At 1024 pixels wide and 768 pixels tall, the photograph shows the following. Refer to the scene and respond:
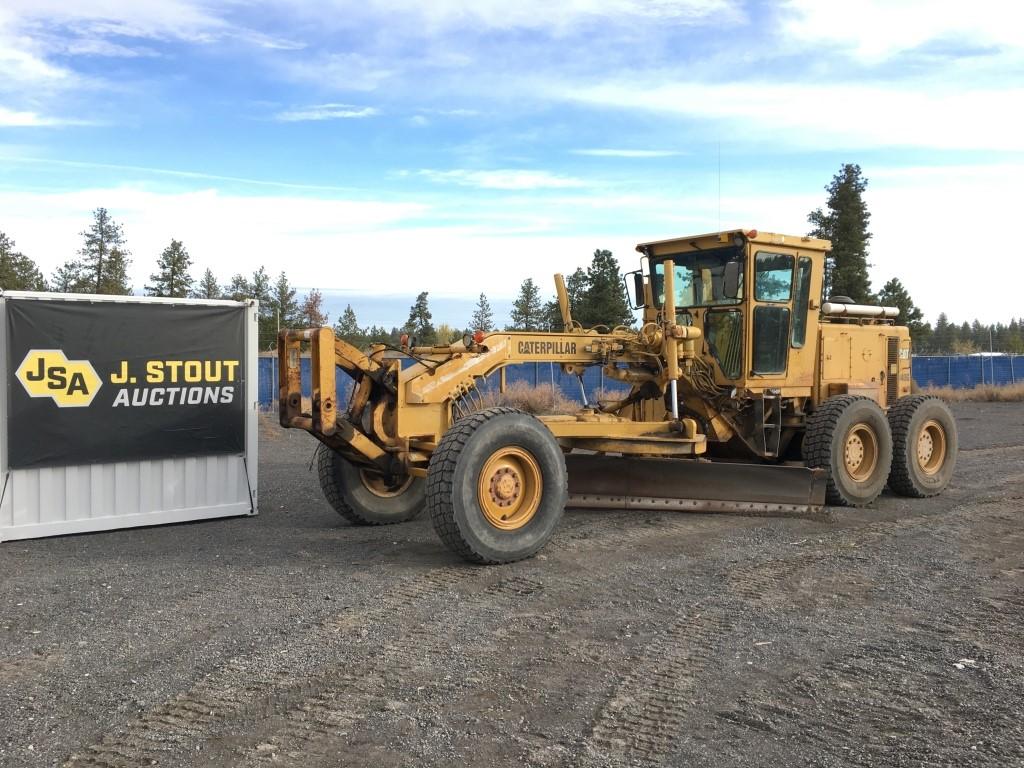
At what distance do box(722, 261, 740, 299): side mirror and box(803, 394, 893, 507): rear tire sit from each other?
5.47ft

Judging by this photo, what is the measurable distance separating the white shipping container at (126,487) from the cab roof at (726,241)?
173 inches

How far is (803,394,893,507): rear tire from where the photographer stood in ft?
31.6

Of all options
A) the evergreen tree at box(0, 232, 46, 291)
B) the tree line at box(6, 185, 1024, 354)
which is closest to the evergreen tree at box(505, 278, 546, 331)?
the tree line at box(6, 185, 1024, 354)

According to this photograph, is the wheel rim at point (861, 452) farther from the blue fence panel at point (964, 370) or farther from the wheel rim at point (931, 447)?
the blue fence panel at point (964, 370)

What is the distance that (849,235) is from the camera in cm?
3741

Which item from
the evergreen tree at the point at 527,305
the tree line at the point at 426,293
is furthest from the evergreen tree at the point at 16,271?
the evergreen tree at the point at 527,305

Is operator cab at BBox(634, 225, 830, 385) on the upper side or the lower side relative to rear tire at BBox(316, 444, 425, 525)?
upper

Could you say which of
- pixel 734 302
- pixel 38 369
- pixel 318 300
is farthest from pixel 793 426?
pixel 318 300

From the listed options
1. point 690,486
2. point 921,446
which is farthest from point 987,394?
point 690,486

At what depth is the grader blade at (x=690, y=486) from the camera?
8750 millimetres

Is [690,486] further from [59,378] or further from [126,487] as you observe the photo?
[59,378]

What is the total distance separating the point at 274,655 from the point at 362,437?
2.81 meters

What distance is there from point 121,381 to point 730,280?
608cm

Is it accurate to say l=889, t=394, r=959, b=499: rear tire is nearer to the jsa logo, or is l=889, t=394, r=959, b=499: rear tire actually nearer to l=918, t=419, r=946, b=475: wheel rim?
l=918, t=419, r=946, b=475: wheel rim
